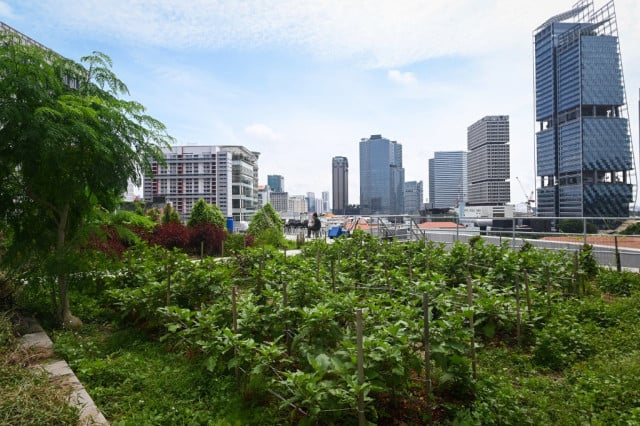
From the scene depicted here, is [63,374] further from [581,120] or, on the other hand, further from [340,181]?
[340,181]

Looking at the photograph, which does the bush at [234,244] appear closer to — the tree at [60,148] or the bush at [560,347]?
the tree at [60,148]

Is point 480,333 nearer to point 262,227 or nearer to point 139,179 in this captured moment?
point 139,179

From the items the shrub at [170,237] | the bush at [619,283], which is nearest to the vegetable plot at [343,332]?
the bush at [619,283]

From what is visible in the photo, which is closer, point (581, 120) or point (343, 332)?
point (343, 332)

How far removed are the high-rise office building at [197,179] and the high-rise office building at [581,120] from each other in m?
81.7

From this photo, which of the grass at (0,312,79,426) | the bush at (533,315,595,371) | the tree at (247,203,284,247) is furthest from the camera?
the tree at (247,203,284,247)

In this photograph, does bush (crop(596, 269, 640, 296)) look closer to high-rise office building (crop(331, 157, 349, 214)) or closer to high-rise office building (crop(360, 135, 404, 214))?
high-rise office building (crop(360, 135, 404, 214))

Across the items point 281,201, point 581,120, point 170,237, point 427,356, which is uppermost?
point 581,120

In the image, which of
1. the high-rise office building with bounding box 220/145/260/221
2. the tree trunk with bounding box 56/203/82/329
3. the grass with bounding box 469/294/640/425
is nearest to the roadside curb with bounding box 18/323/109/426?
the tree trunk with bounding box 56/203/82/329

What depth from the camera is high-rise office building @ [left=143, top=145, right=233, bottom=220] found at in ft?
219

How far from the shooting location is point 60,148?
13.2 feet

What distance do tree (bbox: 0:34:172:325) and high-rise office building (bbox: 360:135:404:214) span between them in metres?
141

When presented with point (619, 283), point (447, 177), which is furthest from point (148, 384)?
point (447, 177)

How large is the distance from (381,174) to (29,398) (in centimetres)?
15465
